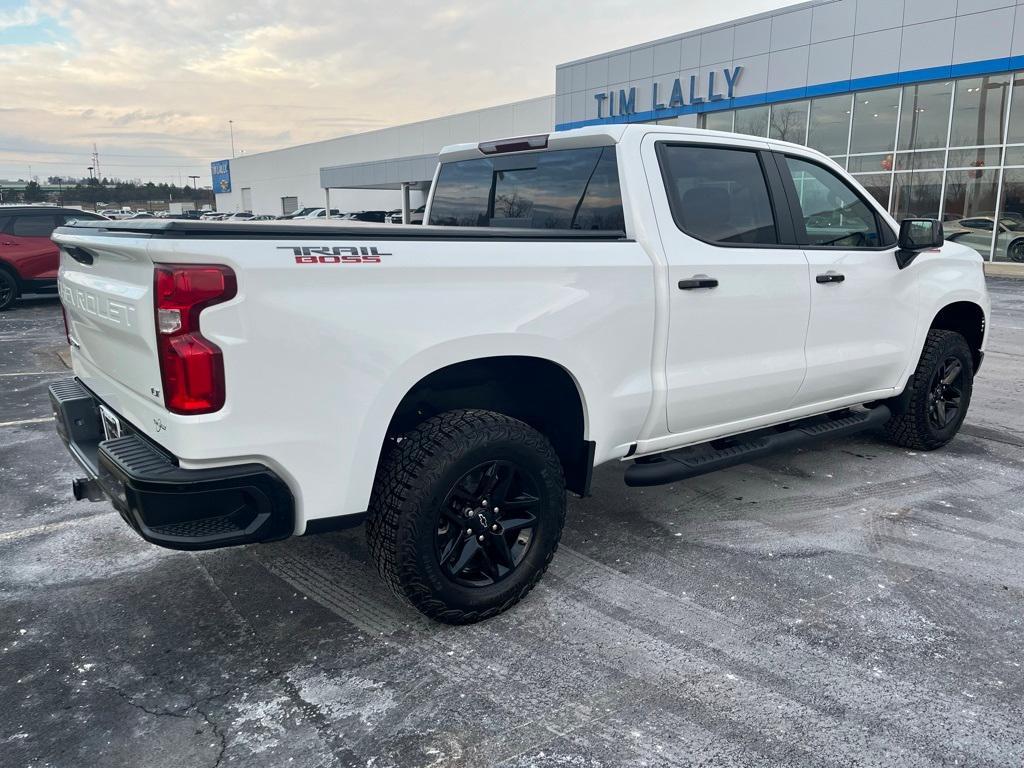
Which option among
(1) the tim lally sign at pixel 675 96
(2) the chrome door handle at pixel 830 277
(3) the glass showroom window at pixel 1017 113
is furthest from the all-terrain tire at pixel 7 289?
(3) the glass showroom window at pixel 1017 113

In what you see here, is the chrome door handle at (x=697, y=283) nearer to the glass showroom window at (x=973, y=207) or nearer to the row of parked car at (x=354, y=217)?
the row of parked car at (x=354, y=217)

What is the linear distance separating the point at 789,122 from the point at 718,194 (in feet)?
76.7

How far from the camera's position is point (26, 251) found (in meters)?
13.1

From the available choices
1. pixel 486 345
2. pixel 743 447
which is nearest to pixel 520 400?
pixel 486 345

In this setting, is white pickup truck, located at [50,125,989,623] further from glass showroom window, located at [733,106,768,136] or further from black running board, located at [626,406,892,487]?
glass showroom window, located at [733,106,768,136]

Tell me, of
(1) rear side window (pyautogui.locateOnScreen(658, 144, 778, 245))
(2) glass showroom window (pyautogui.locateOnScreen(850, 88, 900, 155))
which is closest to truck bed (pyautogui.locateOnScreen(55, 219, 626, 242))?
(1) rear side window (pyautogui.locateOnScreen(658, 144, 778, 245))

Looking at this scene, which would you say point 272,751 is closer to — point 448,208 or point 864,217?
point 448,208

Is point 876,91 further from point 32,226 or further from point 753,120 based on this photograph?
point 32,226

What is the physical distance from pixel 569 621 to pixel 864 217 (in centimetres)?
298

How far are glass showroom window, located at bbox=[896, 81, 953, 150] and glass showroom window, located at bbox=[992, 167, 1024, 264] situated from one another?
6.72ft

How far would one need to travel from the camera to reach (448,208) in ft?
15.5

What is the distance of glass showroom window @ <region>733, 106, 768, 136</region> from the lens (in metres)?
25.4

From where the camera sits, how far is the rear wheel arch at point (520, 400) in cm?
314

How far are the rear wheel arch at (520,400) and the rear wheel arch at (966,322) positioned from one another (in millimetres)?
3176
